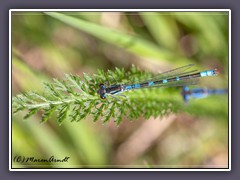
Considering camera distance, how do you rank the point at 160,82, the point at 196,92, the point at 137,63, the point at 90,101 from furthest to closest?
the point at 137,63
the point at 196,92
the point at 160,82
the point at 90,101

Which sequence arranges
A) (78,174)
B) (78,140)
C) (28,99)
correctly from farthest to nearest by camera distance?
(78,140) → (78,174) → (28,99)

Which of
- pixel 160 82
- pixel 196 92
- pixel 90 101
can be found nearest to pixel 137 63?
pixel 196 92

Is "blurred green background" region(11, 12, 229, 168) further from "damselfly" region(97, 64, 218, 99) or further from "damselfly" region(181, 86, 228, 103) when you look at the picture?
"damselfly" region(97, 64, 218, 99)

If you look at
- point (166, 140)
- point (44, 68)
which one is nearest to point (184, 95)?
point (166, 140)

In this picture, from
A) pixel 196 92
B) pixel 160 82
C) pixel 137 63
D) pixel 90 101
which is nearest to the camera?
pixel 90 101

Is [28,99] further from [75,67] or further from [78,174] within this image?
[75,67]

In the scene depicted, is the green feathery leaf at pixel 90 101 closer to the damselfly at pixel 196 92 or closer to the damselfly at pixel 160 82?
the damselfly at pixel 160 82

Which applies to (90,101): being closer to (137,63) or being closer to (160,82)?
(160,82)

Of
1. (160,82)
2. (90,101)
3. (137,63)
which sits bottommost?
A: (90,101)

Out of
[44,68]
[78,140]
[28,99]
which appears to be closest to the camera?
[28,99]
